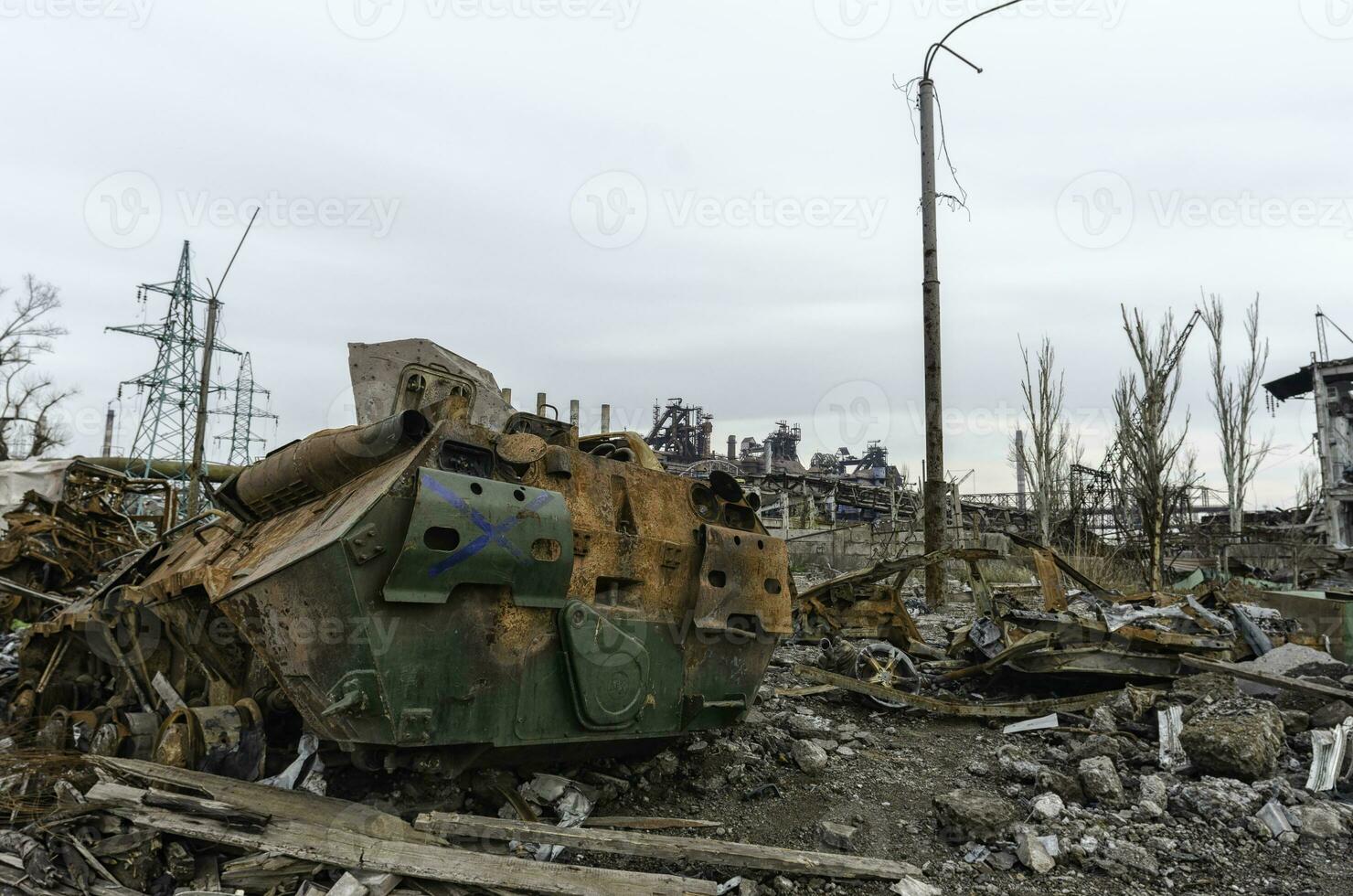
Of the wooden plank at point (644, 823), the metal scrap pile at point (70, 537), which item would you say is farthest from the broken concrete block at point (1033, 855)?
the metal scrap pile at point (70, 537)

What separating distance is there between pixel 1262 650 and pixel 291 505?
6.92 m

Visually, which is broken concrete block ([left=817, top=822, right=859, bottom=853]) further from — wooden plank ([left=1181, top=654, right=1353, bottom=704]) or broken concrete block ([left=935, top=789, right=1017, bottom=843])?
wooden plank ([left=1181, top=654, right=1353, bottom=704])

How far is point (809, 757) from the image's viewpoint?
4.95m

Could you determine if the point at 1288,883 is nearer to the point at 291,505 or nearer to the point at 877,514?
the point at 291,505

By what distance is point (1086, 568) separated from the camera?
44.9 feet

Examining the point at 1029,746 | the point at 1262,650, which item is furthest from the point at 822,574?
the point at 1029,746

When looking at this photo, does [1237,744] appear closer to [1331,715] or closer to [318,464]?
[1331,715]

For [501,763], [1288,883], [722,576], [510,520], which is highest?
[510,520]

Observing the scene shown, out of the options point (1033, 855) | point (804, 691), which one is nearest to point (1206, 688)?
point (804, 691)

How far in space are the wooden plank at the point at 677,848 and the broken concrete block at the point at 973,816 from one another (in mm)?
546

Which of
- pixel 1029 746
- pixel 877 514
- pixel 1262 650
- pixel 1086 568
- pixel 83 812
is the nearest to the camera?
pixel 83 812

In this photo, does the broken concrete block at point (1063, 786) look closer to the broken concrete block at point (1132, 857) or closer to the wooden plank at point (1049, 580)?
the broken concrete block at point (1132, 857)

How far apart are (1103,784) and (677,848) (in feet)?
7.29

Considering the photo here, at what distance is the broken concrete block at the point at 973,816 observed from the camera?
3.86 meters
